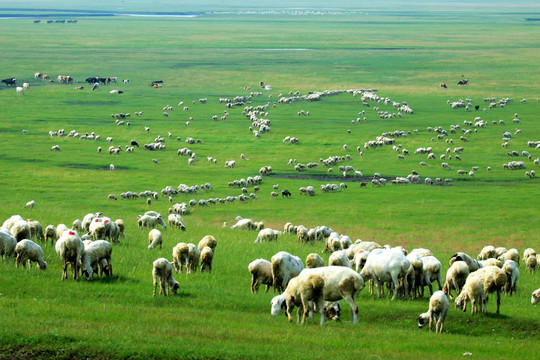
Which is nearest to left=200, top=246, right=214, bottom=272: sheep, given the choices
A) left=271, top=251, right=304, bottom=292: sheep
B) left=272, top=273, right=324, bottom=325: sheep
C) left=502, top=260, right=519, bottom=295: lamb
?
left=271, top=251, right=304, bottom=292: sheep

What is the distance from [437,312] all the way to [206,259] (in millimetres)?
7936

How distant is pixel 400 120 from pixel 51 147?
3225 cm

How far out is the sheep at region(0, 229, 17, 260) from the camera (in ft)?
74.5

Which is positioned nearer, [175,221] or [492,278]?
[492,278]

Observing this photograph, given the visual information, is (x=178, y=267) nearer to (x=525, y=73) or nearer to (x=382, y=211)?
(x=382, y=211)

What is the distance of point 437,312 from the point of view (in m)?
18.4

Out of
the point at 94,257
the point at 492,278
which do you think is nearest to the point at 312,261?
the point at 492,278

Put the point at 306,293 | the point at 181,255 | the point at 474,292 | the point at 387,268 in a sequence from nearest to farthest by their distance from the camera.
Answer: the point at 306,293, the point at 474,292, the point at 387,268, the point at 181,255

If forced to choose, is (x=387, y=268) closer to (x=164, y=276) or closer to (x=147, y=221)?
(x=164, y=276)

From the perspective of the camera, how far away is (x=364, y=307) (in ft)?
64.8

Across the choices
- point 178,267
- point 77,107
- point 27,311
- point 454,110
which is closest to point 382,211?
point 178,267

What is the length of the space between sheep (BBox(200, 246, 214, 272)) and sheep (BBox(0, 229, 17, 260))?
532cm

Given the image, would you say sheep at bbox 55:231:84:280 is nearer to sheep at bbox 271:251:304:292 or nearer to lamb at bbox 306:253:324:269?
sheep at bbox 271:251:304:292

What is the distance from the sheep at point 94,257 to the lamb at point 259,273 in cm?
386
